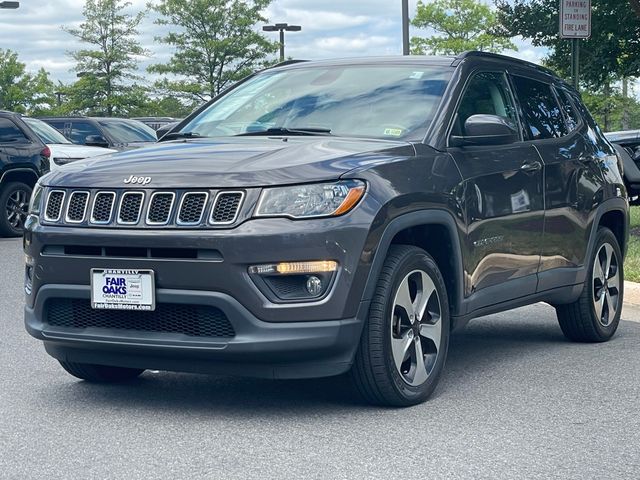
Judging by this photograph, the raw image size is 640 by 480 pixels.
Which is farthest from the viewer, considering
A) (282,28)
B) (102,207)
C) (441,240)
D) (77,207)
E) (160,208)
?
(282,28)

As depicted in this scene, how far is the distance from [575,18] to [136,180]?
26.8ft

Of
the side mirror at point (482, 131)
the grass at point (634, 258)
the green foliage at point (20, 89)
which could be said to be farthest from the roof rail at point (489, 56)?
the green foliage at point (20, 89)

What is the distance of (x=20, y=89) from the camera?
242ft

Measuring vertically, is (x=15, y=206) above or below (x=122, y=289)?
below

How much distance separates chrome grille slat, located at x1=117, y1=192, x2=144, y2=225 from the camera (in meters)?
5.31

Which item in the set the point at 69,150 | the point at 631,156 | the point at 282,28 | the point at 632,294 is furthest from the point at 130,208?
the point at 282,28

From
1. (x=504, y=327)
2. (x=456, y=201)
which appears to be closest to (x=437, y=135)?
(x=456, y=201)

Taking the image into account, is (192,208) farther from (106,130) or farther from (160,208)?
(106,130)

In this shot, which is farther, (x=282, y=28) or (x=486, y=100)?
(x=282, y=28)

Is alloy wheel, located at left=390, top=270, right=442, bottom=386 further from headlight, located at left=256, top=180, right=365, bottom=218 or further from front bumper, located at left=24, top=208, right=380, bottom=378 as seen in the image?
headlight, located at left=256, top=180, right=365, bottom=218

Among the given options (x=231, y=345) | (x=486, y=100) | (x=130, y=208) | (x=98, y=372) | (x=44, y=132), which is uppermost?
(x=486, y=100)

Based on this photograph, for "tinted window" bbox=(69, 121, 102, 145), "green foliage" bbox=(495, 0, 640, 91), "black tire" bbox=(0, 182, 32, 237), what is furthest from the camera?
"tinted window" bbox=(69, 121, 102, 145)

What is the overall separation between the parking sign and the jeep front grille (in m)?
7.98

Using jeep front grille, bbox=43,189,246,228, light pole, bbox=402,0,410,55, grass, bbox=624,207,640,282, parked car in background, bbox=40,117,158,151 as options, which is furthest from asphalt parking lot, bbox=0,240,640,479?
light pole, bbox=402,0,410,55
